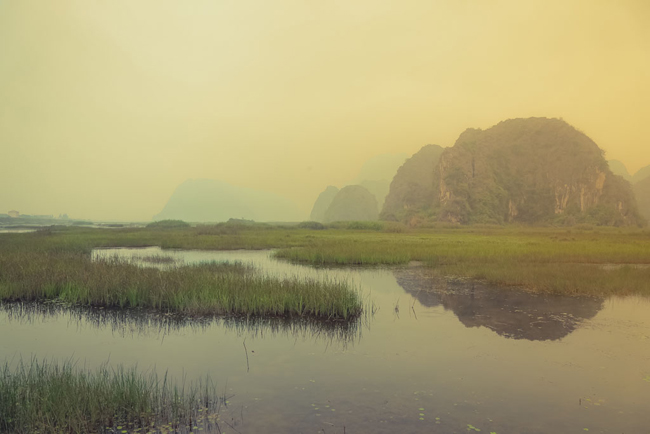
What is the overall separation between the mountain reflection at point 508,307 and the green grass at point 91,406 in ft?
28.6

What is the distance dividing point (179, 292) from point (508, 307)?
457 inches

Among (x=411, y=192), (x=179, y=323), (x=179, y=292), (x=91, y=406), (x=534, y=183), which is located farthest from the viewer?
(x=411, y=192)

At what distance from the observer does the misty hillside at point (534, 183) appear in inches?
4660

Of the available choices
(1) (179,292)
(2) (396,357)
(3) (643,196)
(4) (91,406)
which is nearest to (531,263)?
(2) (396,357)

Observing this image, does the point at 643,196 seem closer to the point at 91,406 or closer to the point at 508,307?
the point at 508,307

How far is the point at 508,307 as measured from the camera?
A: 49.8 feet

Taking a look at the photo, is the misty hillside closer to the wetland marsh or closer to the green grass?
the wetland marsh

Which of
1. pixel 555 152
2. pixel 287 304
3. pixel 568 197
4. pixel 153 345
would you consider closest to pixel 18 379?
pixel 153 345

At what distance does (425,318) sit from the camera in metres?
13.7

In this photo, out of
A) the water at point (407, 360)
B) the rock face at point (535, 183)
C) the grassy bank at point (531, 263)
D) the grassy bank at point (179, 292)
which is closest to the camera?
the water at point (407, 360)

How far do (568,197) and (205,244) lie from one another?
119008 millimetres

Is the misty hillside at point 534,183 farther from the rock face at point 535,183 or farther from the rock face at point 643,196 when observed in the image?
the rock face at point 643,196

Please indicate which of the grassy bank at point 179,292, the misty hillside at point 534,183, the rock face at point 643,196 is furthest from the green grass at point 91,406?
the rock face at point 643,196

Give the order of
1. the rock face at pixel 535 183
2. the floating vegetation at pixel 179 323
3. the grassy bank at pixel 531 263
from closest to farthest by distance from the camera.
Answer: the floating vegetation at pixel 179 323 → the grassy bank at pixel 531 263 → the rock face at pixel 535 183
